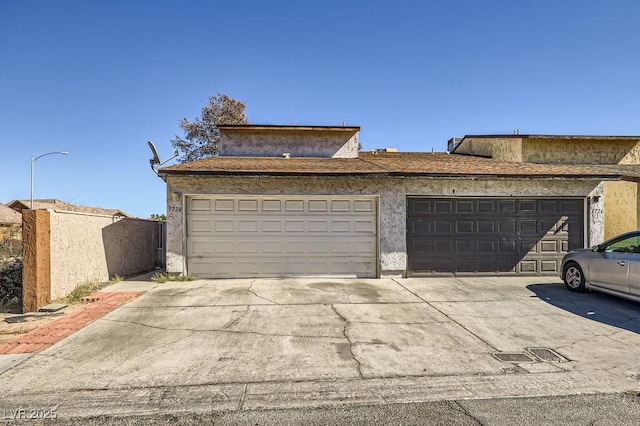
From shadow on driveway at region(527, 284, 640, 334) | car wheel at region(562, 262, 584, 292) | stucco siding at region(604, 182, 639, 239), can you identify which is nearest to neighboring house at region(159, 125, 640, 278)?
stucco siding at region(604, 182, 639, 239)

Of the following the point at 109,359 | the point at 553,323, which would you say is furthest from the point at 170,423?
the point at 553,323

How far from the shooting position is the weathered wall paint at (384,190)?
923cm

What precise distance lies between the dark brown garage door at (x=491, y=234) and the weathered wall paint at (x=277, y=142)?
452 cm

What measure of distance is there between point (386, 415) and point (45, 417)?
3219 millimetres

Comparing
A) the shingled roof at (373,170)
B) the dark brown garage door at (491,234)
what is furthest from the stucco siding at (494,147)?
the dark brown garage door at (491,234)

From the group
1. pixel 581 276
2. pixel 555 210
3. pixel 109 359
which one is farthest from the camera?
pixel 555 210

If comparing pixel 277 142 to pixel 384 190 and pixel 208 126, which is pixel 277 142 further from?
pixel 208 126

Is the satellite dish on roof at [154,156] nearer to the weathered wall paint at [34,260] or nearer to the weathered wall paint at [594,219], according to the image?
the weathered wall paint at [34,260]

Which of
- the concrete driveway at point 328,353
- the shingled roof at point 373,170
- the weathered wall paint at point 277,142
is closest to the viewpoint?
the concrete driveway at point 328,353

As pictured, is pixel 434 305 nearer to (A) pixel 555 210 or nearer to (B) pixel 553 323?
(B) pixel 553 323

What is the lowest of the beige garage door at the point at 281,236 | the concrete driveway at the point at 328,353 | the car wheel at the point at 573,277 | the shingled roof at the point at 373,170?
the concrete driveway at the point at 328,353

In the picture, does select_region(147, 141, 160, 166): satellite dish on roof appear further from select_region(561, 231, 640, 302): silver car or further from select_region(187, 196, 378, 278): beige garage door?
select_region(561, 231, 640, 302): silver car

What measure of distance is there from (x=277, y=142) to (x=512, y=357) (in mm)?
10136

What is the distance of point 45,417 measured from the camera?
315 centimetres
